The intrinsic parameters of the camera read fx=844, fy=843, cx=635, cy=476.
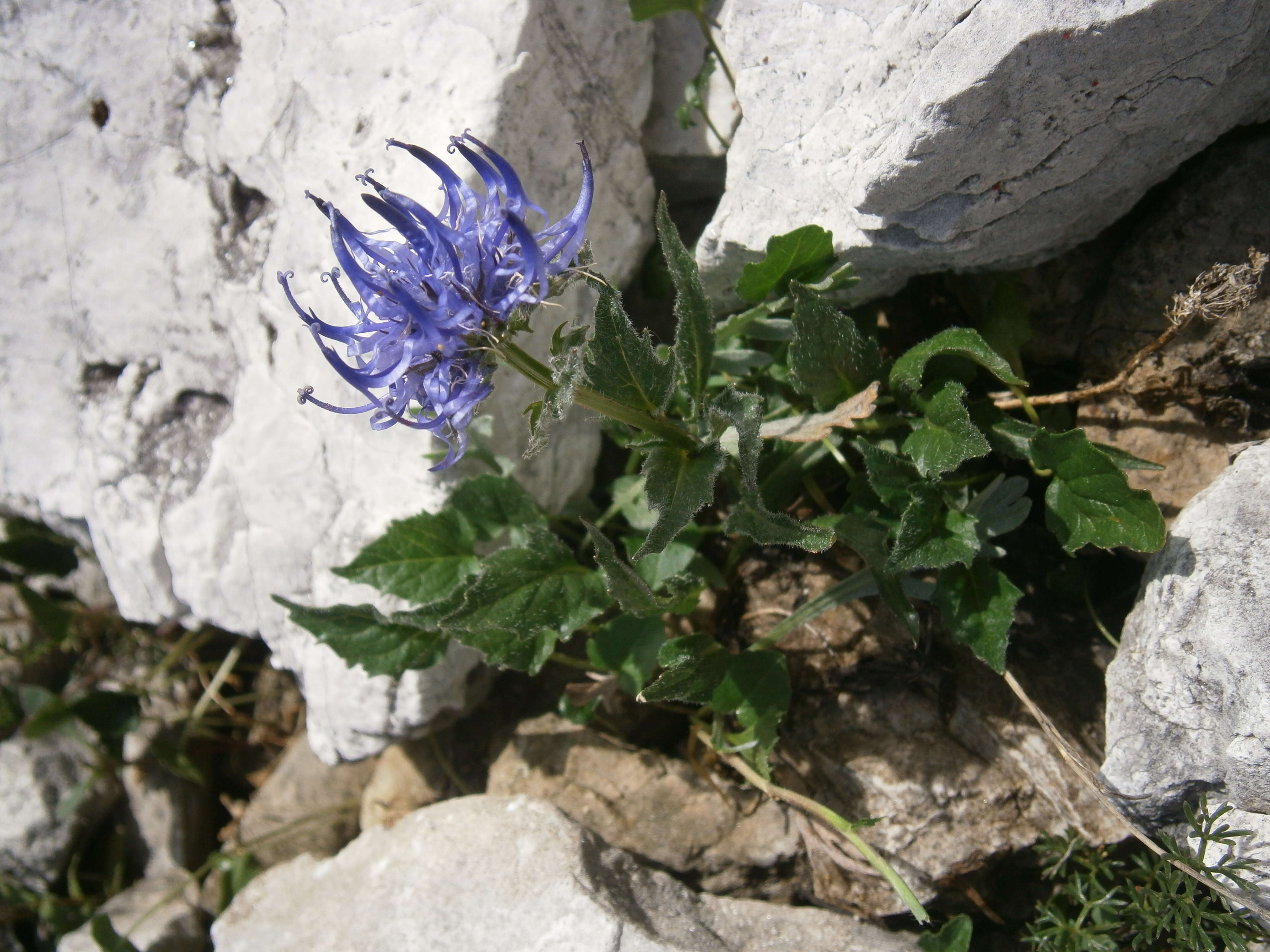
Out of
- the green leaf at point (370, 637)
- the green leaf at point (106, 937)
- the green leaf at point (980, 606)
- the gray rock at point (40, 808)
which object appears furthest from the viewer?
the gray rock at point (40, 808)

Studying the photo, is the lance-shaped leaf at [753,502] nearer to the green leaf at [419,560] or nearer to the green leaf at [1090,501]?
the green leaf at [1090,501]

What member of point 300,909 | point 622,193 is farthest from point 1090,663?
point 300,909

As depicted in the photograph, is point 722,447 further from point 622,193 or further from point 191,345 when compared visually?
point 191,345

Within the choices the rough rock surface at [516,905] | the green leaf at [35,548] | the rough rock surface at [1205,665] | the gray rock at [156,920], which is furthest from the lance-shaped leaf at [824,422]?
the gray rock at [156,920]

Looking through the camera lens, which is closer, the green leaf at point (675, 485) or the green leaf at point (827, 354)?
the green leaf at point (675, 485)

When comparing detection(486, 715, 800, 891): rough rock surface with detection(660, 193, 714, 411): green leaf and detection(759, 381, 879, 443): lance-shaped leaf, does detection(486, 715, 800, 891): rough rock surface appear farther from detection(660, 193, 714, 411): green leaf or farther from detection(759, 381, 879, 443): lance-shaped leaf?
detection(660, 193, 714, 411): green leaf

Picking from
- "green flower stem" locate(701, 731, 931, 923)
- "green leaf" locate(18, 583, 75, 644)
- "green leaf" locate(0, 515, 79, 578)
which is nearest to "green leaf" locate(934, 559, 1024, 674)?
"green flower stem" locate(701, 731, 931, 923)

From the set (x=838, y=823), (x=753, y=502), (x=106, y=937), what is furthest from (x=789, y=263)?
(x=106, y=937)
